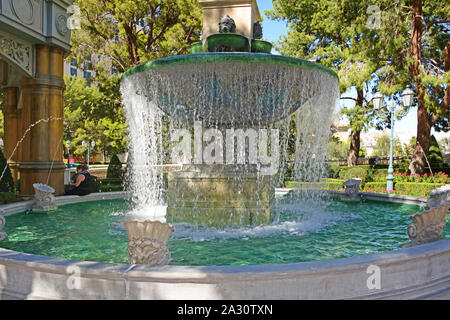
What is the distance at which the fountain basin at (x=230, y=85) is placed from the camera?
6.23 metres

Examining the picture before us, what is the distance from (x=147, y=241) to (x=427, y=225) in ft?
10.8

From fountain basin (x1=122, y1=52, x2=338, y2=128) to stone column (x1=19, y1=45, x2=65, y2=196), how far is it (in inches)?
172

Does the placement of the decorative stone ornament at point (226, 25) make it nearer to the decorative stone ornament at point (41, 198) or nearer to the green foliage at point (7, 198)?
the decorative stone ornament at point (41, 198)

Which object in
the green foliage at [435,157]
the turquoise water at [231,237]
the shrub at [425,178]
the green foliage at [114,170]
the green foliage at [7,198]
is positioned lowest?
the turquoise water at [231,237]

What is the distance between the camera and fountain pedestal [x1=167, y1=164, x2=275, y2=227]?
6.90m

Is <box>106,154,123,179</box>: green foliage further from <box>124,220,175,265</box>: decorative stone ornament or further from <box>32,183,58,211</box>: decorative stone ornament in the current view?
<box>124,220,175,265</box>: decorative stone ornament

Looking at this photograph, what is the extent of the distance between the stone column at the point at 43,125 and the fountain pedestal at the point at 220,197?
5560 mm

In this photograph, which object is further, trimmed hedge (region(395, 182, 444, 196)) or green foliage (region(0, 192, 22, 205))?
trimmed hedge (region(395, 182, 444, 196))

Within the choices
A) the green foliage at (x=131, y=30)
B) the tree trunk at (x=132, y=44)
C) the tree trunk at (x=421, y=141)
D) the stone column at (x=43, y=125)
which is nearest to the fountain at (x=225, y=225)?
the stone column at (x=43, y=125)

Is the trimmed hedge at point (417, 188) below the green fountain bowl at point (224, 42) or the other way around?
below

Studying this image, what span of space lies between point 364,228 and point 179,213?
3500mm

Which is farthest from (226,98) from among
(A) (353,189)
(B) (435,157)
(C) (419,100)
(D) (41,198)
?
(B) (435,157)

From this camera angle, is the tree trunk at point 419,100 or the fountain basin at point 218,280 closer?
the fountain basin at point 218,280

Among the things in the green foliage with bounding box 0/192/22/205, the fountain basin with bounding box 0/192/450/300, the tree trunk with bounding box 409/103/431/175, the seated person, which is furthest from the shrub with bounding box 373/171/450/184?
the green foliage with bounding box 0/192/22/205
